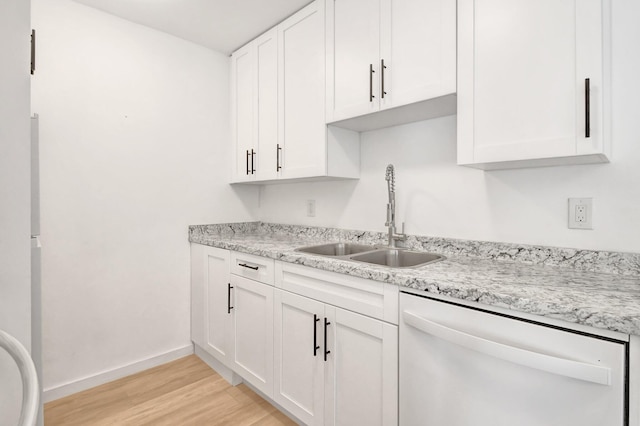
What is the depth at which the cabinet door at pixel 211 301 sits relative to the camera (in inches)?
82.3

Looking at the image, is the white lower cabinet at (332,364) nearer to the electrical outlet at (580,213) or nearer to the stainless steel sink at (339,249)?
the stainless steel sink at (339,249)

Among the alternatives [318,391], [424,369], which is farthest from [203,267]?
[424,369]

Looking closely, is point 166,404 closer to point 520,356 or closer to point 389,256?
point 389,256

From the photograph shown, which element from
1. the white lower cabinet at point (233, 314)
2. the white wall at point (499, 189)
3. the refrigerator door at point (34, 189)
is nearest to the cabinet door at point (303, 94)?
the white wall at point (499, 189)

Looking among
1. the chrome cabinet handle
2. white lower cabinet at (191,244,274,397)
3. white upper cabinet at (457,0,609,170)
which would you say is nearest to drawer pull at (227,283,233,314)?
white lower cabinet at (191,244,274,397)

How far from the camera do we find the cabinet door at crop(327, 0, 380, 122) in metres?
1.61

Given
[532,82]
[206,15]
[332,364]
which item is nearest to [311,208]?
[332,364]

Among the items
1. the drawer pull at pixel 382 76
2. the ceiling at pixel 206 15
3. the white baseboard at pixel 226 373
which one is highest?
the ceiling at pixel 206 15

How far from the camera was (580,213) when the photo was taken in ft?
4.21

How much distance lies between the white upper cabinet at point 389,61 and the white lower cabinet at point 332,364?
1.00 m

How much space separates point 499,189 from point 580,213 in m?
0.32

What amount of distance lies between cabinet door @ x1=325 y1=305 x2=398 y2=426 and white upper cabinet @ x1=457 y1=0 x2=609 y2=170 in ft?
2.55

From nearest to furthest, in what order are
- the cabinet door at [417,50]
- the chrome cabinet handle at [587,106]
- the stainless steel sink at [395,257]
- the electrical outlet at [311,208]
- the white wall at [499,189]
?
the chrome cabinet handle at [587,106]
the white wall at [499,189]
the cabinet door at [417,50]
the stainless steel sink at [395,257]
the electrical outlet at [311,208]

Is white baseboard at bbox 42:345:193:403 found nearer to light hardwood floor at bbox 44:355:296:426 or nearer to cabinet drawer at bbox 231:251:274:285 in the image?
light hardwood floor at bbox 44:355:296:426
